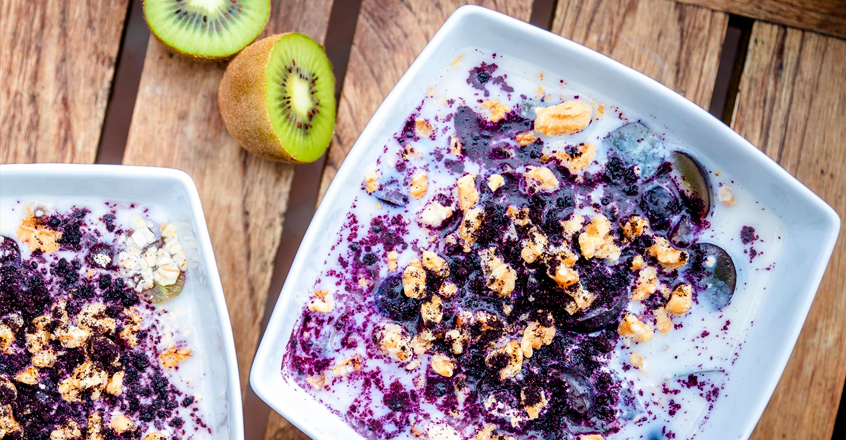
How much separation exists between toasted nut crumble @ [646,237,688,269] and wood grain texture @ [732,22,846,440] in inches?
13.7

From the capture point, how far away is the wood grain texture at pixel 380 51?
46.8 inches

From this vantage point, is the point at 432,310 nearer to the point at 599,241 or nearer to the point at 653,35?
the point at 599,241

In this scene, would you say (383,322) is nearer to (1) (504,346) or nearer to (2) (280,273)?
(1) (504,346)

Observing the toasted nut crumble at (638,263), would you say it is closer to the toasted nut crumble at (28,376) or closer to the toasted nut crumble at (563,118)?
the toasted nut crumble at (563,118)

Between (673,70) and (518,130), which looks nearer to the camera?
(518,130)

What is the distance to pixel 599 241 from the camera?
1.01 m

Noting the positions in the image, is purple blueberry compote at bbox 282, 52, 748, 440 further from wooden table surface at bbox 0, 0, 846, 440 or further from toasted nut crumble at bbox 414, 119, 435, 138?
wooden table surface at bbox 0, 0, 846, 440

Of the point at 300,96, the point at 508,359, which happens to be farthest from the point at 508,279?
the point at 300,96

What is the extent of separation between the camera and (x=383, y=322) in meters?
1.06

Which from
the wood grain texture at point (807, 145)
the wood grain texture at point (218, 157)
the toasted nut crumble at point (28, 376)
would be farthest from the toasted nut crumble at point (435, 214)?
the toasted nut crumble at point (28, 376)

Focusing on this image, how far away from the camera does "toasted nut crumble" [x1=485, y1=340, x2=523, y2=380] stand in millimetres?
1029

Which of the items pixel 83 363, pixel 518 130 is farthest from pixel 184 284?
pixel 518 130

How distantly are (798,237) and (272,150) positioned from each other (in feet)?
3.03

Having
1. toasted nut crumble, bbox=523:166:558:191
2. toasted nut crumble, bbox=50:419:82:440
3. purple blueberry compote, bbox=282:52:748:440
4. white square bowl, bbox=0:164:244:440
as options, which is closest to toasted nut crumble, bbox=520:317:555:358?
purple blueberry compote, bbox=282:52:748:440
